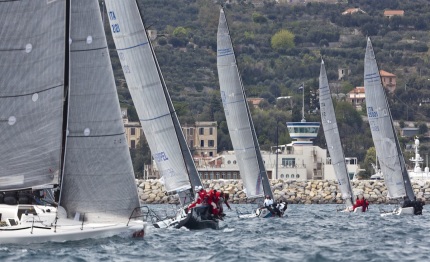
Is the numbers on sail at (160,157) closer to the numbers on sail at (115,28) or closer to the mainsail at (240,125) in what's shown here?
the numbers on sail at (115,28)

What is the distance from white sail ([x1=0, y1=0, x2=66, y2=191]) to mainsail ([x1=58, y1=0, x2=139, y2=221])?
54 centimetres

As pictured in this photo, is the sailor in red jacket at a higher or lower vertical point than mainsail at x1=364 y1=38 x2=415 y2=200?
lower

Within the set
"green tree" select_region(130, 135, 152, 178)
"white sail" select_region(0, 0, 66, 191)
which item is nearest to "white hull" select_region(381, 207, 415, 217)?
"white sail" select_region(0, 0, 66, 191)

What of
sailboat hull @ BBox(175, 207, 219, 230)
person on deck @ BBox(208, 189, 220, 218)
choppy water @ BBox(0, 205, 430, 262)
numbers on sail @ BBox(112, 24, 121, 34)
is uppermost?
numbers on sail @ BBox(112, 24, 121, 34)

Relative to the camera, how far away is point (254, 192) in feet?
162

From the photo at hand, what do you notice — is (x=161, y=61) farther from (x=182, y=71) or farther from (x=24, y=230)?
(x=24, y=230)

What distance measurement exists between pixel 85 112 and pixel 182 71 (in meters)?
163

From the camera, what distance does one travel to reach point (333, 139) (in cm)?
6128

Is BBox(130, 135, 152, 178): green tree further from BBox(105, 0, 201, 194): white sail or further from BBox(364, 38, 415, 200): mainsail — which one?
BBox(105, 0, 201, 194): white sail

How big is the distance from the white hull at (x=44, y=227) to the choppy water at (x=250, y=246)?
0.58 ft

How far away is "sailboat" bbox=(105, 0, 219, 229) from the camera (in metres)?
38.3

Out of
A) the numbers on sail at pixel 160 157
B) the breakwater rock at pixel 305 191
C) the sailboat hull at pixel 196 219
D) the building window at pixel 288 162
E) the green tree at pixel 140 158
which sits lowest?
the sailboat hull at pixel 196 219

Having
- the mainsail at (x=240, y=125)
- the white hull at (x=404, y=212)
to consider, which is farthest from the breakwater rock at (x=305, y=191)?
the mainsail at (x=240, y=125)

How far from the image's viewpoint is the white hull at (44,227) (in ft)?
90.3
